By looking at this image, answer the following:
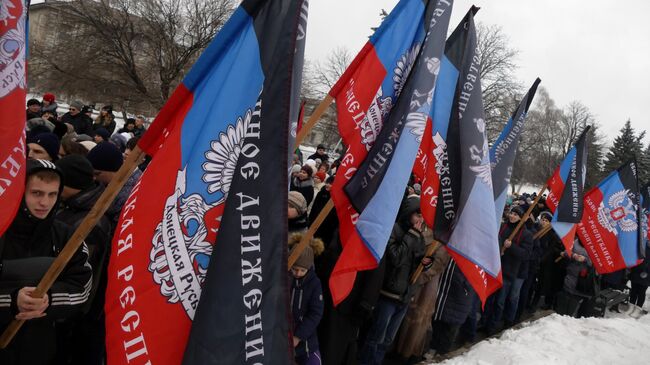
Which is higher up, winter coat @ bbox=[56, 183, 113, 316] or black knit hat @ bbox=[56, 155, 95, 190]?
black knit hat @ bbox=[56, 155, 95, 190]

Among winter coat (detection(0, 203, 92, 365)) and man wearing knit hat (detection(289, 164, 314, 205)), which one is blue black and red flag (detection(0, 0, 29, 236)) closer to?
winter coat (detection(0, 203, 92, 365))

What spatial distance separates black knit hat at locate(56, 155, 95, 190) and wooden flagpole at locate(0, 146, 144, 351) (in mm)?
1257

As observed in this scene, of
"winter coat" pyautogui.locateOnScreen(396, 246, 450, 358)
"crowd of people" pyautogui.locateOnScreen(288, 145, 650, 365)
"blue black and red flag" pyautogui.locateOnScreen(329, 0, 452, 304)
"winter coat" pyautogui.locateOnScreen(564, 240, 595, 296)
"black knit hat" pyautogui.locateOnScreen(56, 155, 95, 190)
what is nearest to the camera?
"black knit hat" pyautogui.locateOnScreen(56, 155, 95, 190)

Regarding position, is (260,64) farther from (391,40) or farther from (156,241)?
(391,40)

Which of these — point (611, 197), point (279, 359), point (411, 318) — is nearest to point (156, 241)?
point (279, 359)

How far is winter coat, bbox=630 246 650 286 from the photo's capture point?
10.8 meters

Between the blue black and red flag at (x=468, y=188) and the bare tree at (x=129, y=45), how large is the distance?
975 inches

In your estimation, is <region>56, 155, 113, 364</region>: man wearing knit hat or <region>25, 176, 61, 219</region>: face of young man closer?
<region>25, 176, 61, 219</region>: face of young man

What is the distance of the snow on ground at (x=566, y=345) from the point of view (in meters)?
5.08

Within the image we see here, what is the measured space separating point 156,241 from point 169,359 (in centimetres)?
49

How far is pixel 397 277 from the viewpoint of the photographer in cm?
464

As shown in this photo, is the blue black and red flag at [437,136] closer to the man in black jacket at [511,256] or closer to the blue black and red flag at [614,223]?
the man in black jacket at [511,256]

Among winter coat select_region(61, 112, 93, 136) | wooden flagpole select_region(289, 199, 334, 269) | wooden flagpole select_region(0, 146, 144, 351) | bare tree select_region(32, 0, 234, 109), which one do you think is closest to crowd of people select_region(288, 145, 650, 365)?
wooden flagpole select_region(289, 199, 334, 269)

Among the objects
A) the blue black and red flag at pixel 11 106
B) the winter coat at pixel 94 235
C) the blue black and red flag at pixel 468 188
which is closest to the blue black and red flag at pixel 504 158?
the blue black and red flag at pixel 468 188
